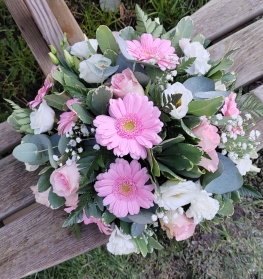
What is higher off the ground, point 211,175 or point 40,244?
point 211,175

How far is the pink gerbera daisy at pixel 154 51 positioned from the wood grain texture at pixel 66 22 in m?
0.34

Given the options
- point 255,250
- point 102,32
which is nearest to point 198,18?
point 102,32

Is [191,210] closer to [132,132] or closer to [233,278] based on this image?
[132,132]

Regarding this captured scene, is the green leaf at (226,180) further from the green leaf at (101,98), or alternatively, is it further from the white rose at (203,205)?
the green leaf at (101,98)

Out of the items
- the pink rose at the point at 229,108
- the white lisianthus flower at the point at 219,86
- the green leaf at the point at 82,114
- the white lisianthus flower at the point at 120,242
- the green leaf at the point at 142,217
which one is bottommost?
the white lisianthus flower at the point at 120,242

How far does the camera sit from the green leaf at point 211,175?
853 mm

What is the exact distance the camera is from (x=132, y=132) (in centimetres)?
77

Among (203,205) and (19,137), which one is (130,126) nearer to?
(203,205)

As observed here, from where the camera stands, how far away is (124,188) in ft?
2.74

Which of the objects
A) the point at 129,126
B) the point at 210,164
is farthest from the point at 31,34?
the point at 210,164

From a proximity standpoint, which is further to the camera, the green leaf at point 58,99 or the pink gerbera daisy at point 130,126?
the green leaf at point 58,99

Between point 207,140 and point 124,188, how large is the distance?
199 mm

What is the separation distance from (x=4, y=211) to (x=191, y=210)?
524mm

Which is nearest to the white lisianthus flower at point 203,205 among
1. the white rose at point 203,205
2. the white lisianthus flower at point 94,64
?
the white rose at point 203,205
